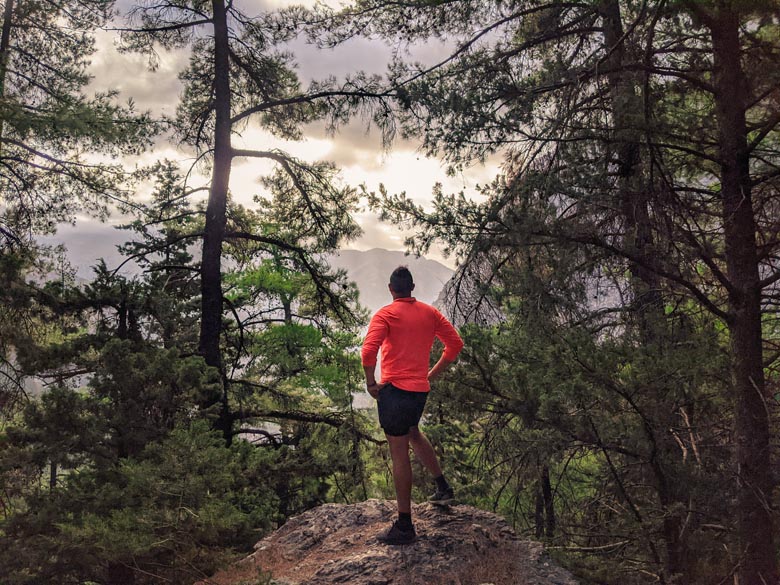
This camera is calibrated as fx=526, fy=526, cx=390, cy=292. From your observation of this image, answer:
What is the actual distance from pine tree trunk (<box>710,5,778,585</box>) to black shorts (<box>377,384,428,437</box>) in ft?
9.85

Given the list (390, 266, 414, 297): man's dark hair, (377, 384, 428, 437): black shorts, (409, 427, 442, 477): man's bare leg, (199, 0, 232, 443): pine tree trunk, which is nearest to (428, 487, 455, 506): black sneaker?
(409, 427, 442, 477): man's bare leg

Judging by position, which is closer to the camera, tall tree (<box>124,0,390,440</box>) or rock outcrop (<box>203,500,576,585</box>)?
rock outcrop (<box>203,500,576,585</box>)

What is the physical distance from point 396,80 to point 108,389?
5.37 m

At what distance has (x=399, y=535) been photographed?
427 centimetres

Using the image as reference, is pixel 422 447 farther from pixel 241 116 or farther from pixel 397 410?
pixel 241 116

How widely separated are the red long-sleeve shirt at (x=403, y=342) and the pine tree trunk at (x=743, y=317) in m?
2.92

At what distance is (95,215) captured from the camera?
9977 millimetres

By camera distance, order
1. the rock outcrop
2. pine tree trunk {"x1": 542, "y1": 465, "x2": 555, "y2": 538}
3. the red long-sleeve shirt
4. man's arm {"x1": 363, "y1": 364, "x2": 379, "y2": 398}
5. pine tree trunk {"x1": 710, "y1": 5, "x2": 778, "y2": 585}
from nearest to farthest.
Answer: the rock outcrop, man's arm {"x1": 363, "y1": 364, "x2": 379, "y2": 398}, the red long-sleeve shirt, pine tree trunk {"x1": 710, "y1": 5, "x2": 778, "y2": 585}, pine tree trunk {"x1": 542, "y1": 465, "x2": 555, "y2": 538}

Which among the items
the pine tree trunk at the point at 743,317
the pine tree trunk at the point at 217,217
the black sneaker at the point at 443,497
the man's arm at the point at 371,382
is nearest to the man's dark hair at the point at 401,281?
the man's arm at the point at 371,382

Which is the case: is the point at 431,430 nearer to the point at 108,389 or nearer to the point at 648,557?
the point at 648,557

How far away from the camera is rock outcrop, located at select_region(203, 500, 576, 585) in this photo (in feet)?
13.0

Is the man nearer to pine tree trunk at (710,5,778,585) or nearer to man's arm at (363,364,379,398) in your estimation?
man's arm at (363,364,379,398)

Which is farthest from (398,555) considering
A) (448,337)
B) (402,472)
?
(448,337)

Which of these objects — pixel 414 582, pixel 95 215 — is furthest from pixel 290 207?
pixel 414 582
